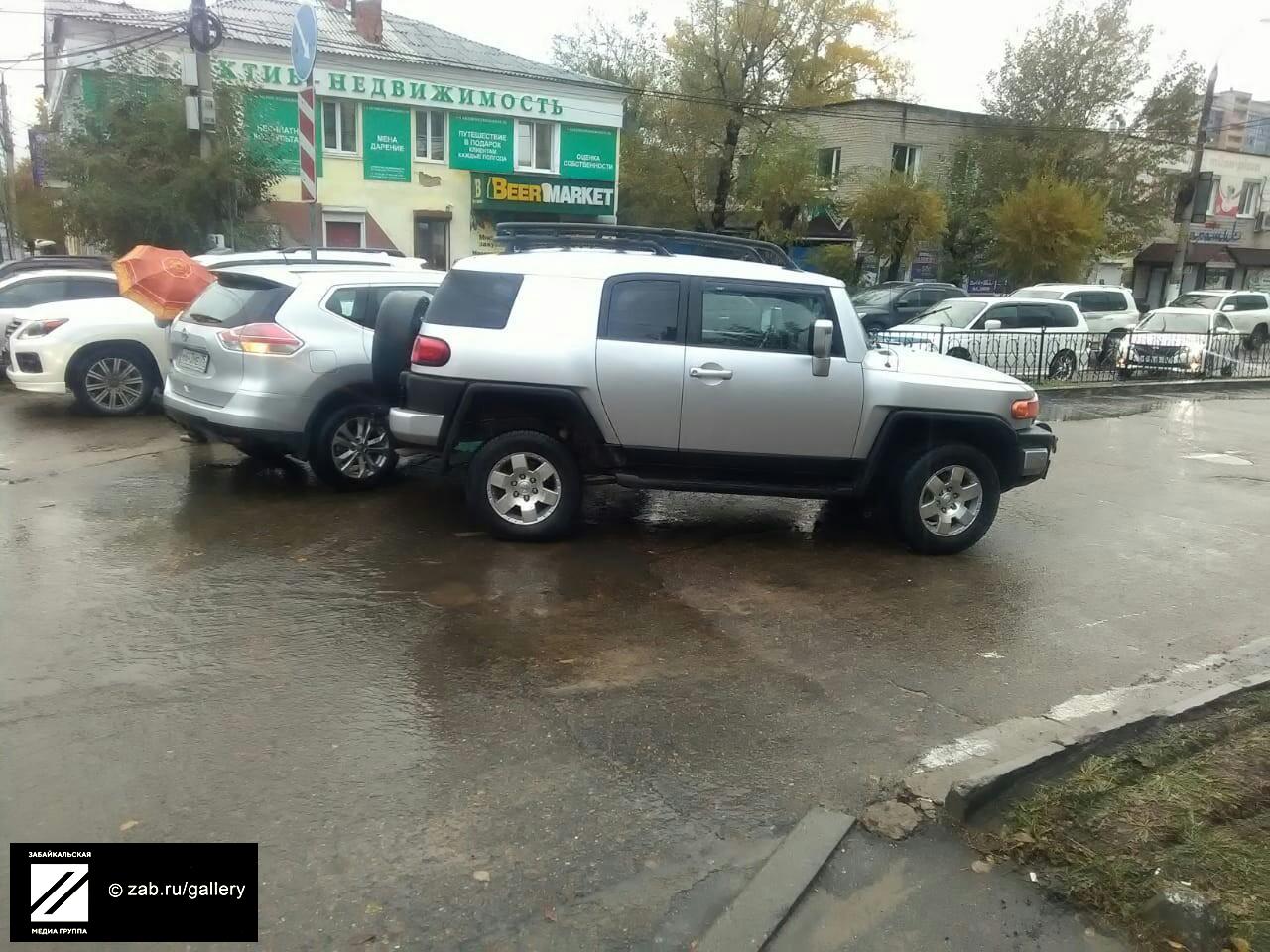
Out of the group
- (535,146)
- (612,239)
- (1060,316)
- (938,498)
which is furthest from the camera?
(535,146)

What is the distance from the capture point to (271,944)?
2.80m

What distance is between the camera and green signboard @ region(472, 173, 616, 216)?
30750mm

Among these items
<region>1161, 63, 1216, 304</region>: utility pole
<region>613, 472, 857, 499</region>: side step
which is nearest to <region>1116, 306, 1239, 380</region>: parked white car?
<region>1161, 63, 1216, 304</region>: utility pole

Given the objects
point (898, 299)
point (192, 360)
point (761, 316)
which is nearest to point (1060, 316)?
point (898, 299)

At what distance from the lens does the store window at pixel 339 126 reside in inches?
1118

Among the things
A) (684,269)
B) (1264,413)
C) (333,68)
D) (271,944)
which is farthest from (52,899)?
(333,68)

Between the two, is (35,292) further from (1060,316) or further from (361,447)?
(1060,316)

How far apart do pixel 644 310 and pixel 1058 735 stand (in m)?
3.52

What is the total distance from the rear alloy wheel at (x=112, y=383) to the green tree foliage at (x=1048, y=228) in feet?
89.7

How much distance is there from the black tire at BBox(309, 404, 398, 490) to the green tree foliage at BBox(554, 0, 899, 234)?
24.4m

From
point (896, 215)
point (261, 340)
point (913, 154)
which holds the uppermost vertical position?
point (913, 154)

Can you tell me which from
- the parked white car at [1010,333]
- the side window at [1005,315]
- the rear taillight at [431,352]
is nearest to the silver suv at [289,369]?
the rear taillight at [431,352]

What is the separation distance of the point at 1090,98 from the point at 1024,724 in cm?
3628

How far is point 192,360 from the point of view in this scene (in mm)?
7508
